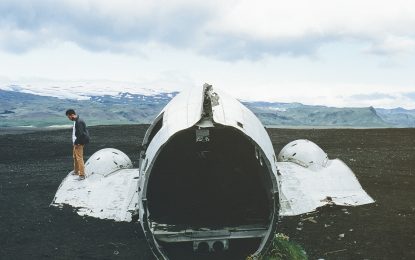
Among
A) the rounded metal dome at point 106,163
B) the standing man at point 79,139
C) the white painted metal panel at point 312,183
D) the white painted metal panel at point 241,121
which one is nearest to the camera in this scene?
the white painted metal panel at point 241,121

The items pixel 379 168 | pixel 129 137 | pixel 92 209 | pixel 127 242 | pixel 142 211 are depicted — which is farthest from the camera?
pixel 129 137

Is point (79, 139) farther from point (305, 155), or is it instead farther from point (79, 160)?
point (305, 155)

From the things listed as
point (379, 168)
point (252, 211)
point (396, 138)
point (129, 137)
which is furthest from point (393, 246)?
point (129, 137)

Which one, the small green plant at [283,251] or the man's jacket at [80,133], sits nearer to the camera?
the small green plant at [283,251]

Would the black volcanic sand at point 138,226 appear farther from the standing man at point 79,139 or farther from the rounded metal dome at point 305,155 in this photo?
the rounded metal dome at point 305,155

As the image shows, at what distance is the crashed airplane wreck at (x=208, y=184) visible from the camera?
8.38m

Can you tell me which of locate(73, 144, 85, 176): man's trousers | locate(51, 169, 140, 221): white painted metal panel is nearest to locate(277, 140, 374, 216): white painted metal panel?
locate(51, 169, 140, 221): white painted metal panel

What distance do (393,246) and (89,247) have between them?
7.06 metres

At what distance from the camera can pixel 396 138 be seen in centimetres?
3522

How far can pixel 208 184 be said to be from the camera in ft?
38.0

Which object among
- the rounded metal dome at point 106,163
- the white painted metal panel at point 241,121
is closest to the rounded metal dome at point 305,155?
the rounded metal dome at point 106,163

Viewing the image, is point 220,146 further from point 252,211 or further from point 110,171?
point 110,171

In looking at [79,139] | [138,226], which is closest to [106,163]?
[79,139]

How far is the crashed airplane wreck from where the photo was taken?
330 inches
